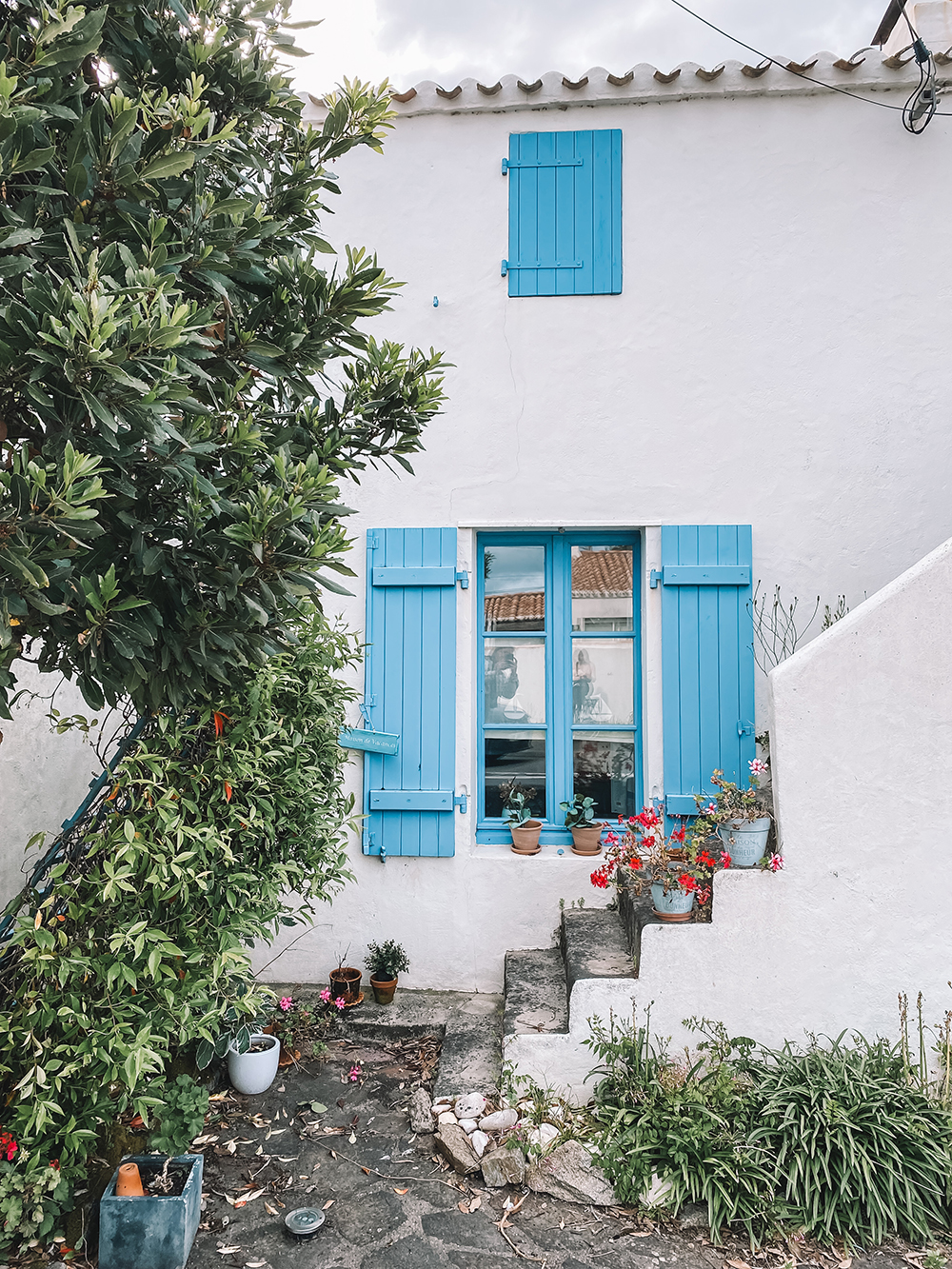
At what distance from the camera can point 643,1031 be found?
10.9 feet

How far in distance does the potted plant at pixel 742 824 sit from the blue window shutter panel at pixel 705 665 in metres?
0.56

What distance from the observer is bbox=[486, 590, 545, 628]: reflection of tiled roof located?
470 cm

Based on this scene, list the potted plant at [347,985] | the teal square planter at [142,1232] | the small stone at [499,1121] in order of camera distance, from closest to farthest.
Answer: the teal square planter at [142,1232]
the small stone at [499,1121]
the potted plant at [347,985]

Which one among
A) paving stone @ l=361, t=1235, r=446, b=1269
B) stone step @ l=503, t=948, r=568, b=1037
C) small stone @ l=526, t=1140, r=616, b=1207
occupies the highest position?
stone step @ l=503, t=948, r=568, b=1037

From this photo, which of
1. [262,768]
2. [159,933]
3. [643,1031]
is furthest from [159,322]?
[643,1031]

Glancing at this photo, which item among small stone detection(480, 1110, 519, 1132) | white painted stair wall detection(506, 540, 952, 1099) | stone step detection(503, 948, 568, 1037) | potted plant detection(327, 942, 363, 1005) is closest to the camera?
small stone detection(480, 1110, 519, 1132)

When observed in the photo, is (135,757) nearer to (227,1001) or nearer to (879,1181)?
(227,1001)

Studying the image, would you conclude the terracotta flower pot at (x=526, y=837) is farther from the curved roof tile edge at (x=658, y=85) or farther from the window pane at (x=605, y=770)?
the curved roof tile edge at (x=658, y=85)

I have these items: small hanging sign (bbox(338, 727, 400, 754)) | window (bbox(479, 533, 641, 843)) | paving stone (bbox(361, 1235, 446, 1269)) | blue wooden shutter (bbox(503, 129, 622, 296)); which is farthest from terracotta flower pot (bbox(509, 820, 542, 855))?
blue wooden shutter (bbox(503, 129, 622, 296))

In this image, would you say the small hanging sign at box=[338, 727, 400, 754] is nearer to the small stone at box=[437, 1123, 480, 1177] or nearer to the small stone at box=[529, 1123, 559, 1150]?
the small stone at box=[437, 1123, 480, 1177]

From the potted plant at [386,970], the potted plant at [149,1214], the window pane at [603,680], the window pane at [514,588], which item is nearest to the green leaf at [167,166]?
the potted plant at [149,1214]

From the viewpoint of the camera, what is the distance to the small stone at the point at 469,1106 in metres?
3.26

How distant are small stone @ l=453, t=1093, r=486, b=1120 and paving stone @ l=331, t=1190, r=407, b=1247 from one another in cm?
39

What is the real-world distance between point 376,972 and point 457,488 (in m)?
2.60
